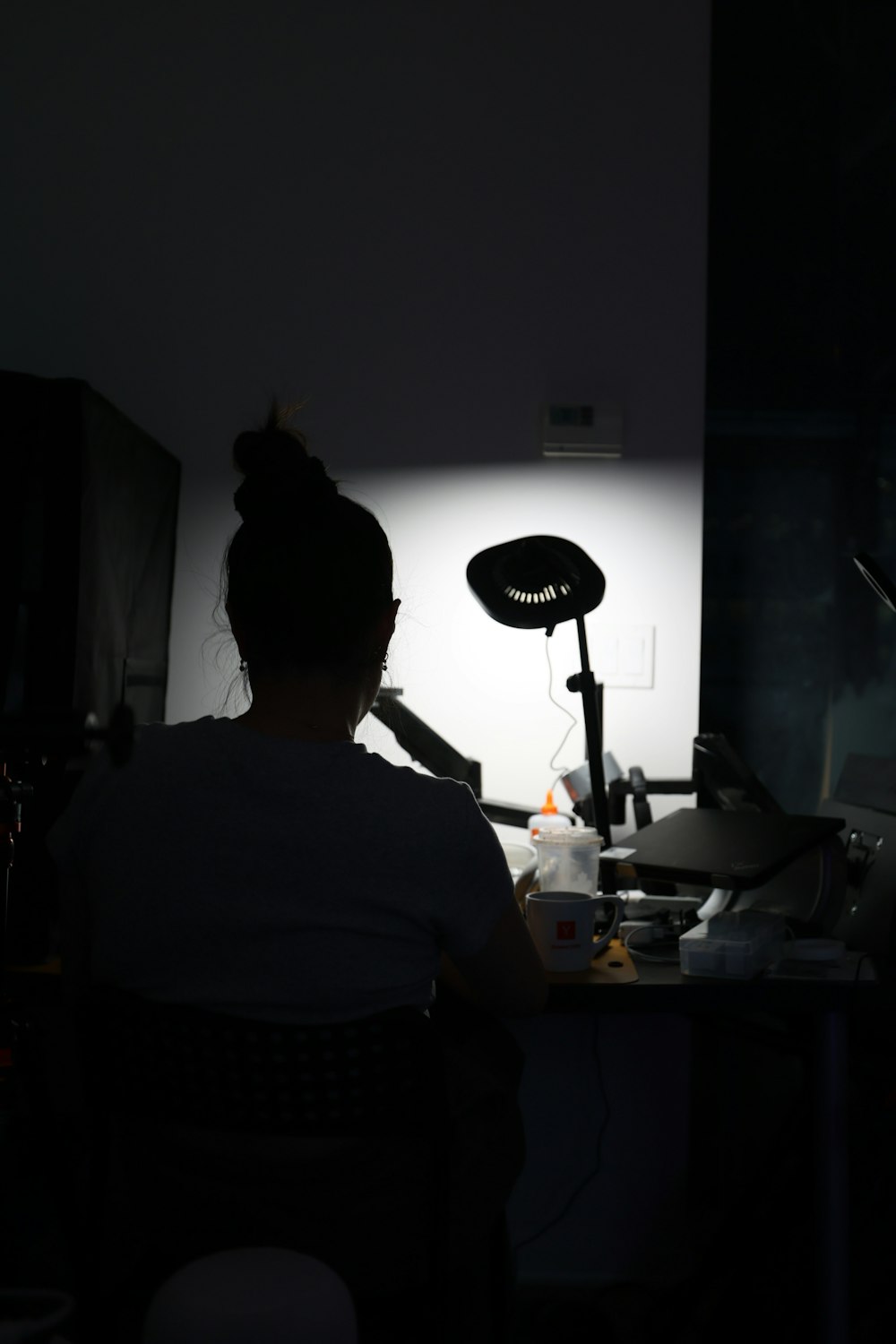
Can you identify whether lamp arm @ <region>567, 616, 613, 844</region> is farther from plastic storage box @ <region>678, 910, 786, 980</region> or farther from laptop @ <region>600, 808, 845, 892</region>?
plastic storage box @ <region>678, 910, 786, 980</region>

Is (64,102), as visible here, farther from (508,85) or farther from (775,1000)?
(775,1000)

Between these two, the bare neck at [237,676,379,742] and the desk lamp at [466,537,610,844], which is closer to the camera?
the bare neck at [237,676,379,742]

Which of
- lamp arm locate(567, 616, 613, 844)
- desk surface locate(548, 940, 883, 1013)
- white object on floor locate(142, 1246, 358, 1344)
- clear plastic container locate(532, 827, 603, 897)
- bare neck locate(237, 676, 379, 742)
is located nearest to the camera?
white object on floor locate(142, 1246, 358, 1344)

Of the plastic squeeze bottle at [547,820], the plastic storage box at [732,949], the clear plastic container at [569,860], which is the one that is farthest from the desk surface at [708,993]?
the plastic squeeze bottle at [547,820]

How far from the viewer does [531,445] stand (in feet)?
7.00

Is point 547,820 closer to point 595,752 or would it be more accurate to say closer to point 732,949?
point 595,752

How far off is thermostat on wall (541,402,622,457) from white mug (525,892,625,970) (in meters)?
1.03

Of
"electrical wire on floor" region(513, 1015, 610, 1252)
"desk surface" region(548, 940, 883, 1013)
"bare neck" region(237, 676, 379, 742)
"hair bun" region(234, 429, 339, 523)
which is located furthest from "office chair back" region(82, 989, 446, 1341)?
"electrical wire on floor" region(513, 1015, 610, 1252)

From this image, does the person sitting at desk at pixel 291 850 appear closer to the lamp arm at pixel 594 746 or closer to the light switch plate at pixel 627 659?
the lamp arm at pixel 594 746

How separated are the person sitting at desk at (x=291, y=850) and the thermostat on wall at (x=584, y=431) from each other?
1.10 m

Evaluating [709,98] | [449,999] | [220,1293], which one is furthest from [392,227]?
[220,1293]

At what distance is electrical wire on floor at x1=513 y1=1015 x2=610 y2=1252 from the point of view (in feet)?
6.63

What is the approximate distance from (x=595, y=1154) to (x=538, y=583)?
3.79 feet

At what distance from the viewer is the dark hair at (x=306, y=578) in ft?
3.52
